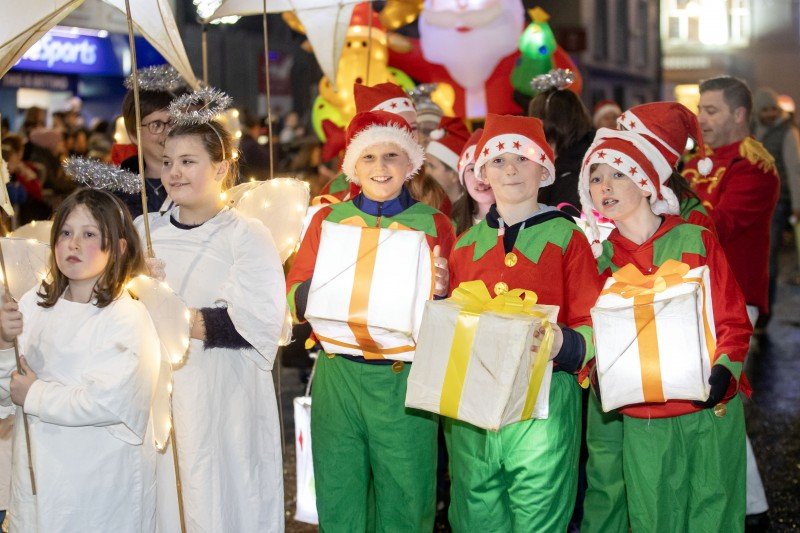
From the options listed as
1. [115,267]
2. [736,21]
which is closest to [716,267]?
[115,267]

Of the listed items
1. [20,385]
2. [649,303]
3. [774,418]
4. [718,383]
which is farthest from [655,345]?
[774,418]

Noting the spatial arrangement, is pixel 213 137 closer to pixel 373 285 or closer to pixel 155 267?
pixel 155 267

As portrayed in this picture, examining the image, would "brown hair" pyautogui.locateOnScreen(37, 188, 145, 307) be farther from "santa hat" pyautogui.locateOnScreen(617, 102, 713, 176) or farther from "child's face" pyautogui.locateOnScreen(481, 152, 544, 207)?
"santa hat" pyautogui.locateOnScreen(617, 102, 713, 176)

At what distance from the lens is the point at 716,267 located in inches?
147

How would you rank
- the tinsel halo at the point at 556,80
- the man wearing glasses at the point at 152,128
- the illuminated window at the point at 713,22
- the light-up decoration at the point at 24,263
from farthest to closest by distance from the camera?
the illuminated window at the point at 713,22, the tinsel halo at the point at 556,80, the man wearing glasses at the point at 152,128, the light-up decoration at the point at 24,263

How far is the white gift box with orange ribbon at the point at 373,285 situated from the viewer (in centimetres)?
367

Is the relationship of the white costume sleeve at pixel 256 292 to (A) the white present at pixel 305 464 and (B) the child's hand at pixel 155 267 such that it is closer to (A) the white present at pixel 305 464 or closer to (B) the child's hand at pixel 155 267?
(B) the child's hand at pixel 155 267

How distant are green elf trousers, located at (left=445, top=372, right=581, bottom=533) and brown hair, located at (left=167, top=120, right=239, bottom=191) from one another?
127cm

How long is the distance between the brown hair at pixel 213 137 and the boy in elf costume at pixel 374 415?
44 centimetres

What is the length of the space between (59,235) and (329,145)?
3.75m

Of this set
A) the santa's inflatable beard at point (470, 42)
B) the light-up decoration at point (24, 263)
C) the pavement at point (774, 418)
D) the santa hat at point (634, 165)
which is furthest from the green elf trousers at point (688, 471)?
the santa's inflatable beard at point (470, 42)

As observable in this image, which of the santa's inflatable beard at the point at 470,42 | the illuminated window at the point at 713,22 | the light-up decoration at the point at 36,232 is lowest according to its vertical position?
the light-up decoration at the point at 36,232

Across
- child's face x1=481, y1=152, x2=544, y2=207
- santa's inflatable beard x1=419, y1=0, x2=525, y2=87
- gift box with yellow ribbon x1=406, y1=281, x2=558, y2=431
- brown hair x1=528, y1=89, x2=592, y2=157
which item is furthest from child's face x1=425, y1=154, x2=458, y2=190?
santa's inflatable beard x1=419, y1=0, x2=525, y2=87

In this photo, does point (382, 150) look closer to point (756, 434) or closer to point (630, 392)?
point (630, 392)
